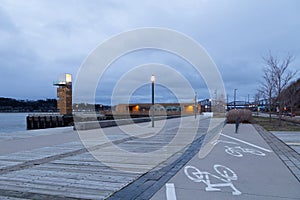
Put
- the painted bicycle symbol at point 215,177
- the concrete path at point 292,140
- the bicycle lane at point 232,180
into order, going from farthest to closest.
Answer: the concrete path at point 292,140, the painted bicycle symbol at point 215,177, the bicycle lane at point 232,180

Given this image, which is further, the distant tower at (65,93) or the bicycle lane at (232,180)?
the distant tower at (65,93)

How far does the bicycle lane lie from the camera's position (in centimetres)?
503

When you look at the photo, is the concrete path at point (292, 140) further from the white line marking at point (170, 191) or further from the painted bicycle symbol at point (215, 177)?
the white line marking at point (170, 191)

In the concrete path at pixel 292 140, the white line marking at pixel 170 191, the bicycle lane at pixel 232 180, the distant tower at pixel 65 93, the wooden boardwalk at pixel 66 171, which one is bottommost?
the concrete path at pixel 292 140

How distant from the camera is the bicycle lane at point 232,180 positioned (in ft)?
16.5

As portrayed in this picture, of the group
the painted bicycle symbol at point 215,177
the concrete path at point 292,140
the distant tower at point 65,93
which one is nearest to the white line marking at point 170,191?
the painted bicycle symbol at point 215,177

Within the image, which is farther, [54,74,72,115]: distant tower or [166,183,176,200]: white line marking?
[54,74,72,115]: distant tower

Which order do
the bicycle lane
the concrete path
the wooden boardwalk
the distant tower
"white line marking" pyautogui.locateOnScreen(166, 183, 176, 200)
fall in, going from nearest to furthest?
"white line marking" pyautogui.locateOnScreen(166, 183, 176, 200) < the bicycle lane < the wooden boardwalk < the concrete path < the distant tower

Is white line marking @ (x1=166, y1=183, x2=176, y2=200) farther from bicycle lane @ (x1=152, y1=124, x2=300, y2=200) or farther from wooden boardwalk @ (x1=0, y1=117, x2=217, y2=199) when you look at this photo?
wooden boardwalk @ (x1=0, y1=117, x2=217, y2=199)

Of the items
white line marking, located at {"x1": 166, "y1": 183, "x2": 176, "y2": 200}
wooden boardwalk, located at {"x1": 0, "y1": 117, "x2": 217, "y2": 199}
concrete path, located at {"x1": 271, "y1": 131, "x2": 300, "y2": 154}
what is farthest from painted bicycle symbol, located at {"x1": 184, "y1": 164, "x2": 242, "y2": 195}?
concrete path, located at {"x1": 271, "y1": 131, "x2": 300, "y2": 154}

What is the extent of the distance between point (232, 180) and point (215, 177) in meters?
0.41

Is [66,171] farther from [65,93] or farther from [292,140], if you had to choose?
[65,93]

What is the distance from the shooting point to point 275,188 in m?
5.41

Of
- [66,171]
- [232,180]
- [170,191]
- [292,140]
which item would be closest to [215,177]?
[232,180]
